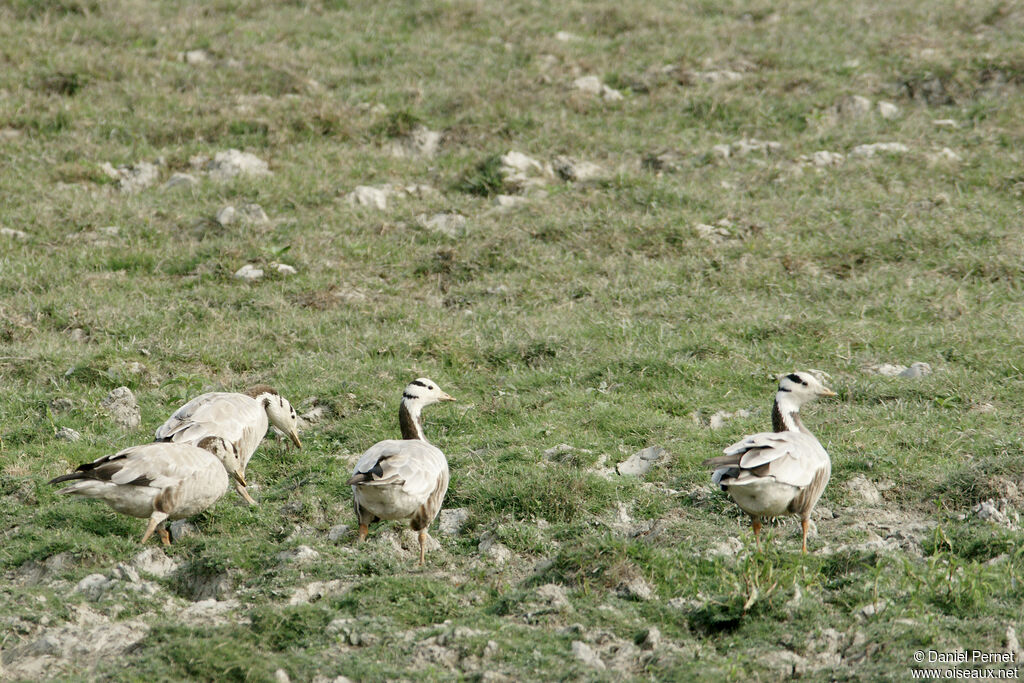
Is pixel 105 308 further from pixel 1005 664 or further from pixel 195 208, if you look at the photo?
pixel 1005 664

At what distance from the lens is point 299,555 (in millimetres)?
6562

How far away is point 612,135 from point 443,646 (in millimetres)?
10722

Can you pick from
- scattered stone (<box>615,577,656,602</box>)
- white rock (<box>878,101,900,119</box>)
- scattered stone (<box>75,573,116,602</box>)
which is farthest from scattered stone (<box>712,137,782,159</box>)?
scattered stone (<box>75,573,116,602</box>)

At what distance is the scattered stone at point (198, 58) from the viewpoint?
1720 cm

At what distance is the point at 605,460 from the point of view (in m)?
8.11

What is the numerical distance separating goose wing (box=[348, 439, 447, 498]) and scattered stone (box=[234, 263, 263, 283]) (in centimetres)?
481

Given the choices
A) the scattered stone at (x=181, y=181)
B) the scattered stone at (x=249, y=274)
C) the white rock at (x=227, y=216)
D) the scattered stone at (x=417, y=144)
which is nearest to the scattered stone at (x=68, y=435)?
the scattered stone at (x=249, y=274)

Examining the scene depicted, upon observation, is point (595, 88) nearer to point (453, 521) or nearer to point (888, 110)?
point (888, 110)

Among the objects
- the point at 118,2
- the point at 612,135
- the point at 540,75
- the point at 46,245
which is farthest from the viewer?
the point at 118,2

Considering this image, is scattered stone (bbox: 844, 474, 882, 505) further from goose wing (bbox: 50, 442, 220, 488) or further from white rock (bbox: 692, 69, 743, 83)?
white rock (bbox: 692, 69, 743, 83)

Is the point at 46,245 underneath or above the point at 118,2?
underneath

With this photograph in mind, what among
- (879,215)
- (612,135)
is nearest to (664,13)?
(612,135)

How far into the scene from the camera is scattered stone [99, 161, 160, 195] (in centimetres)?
1365

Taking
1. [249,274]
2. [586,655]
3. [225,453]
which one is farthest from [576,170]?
[586,655]
